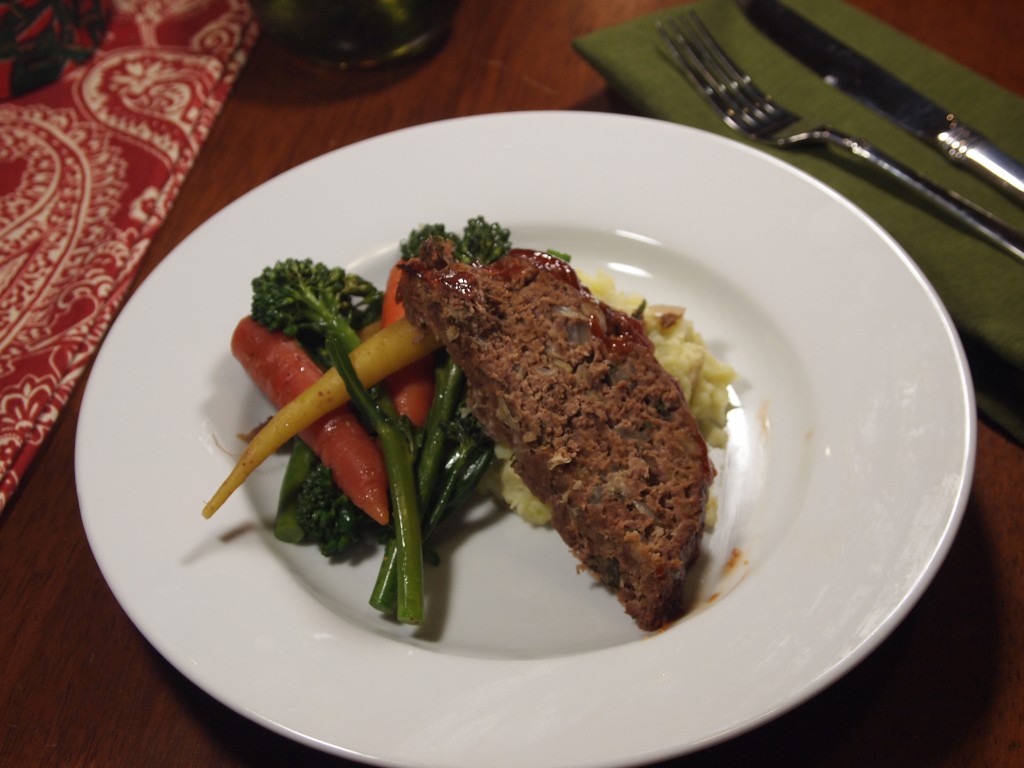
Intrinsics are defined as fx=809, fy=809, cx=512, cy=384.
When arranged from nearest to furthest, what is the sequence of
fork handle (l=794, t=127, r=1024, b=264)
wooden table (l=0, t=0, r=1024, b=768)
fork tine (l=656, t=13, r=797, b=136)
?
1. wooden table (l=0, t=0, r=1024, b=768)
2. fork handle (l=794, t=127, r=1024, b=264)
3. fork tine (l=656, t=13, r=797, b=136)

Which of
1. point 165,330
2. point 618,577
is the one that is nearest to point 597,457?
point 618,577

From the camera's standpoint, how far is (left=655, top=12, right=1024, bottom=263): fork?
131 inches

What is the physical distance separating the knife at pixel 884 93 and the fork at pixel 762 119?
274 mm

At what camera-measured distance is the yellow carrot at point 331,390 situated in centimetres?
276

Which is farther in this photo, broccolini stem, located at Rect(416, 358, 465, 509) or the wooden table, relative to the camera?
broccolini stem, located at Rect(416, 358, 465, 509)

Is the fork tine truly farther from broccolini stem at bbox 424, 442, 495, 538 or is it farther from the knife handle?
broccolini stem at bbox 424, 442, 495, 538

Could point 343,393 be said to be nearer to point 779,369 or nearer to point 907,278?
point 779,369

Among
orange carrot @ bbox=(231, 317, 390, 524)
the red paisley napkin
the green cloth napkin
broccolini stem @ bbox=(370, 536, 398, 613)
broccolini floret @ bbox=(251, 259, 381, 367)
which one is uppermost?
the green cloth napkin

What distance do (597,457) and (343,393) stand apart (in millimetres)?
971

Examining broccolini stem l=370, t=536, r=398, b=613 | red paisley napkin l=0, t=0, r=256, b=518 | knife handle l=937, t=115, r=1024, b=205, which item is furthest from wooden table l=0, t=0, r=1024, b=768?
knife handle l=937, t=115, r=1024, b=205

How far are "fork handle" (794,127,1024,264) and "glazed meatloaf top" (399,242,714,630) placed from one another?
1.57 metres

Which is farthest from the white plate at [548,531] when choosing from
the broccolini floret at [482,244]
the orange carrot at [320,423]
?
the broccolini floret at [482,244]

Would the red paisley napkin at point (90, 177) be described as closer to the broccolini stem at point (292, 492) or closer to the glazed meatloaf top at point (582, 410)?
the broccolini stem at point (292, 492)

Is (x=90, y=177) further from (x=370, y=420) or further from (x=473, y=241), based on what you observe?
(x=370, y=420)
